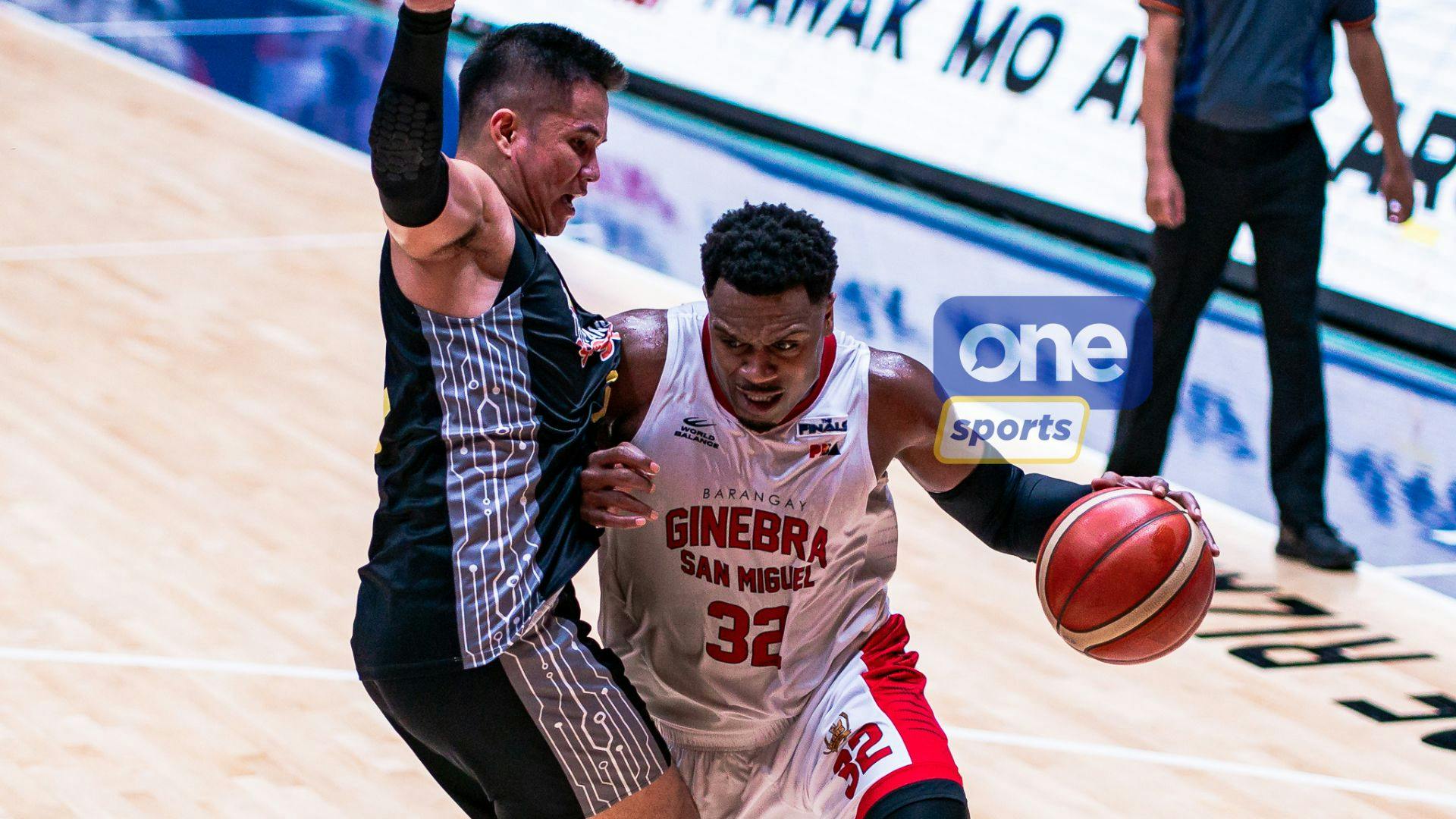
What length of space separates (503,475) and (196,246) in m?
6.47

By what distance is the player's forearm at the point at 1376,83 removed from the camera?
6516 millimetres

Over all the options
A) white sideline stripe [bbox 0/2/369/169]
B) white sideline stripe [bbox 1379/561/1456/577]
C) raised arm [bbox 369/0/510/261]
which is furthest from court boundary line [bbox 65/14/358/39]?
raised arm [bbox 369/0/510/261]

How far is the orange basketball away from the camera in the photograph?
11.8 ft

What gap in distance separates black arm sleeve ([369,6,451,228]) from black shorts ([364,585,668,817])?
868mm

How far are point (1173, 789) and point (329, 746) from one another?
2.33 metres

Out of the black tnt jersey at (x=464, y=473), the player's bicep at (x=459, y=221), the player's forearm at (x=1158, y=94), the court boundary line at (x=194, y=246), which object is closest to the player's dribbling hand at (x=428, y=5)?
the player's bicep at (x=459, y=221)

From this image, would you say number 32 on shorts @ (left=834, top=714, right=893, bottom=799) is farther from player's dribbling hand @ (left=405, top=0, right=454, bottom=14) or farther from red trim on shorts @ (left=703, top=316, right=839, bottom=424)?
player's dribbling hand @ (left=405, top=0, right=454, bottom=14)

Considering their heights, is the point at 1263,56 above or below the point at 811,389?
above

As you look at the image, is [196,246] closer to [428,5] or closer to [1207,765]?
[1207,765]

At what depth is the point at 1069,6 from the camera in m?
10.7

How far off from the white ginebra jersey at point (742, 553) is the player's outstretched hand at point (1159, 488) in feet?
1.54

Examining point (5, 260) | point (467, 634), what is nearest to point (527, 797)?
point (467, 634)

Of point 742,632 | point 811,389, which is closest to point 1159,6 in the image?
point 811,389

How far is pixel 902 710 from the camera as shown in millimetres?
3736
